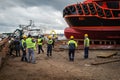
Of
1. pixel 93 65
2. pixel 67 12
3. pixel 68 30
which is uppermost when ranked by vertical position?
pixel 67 12

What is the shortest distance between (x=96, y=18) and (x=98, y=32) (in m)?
1.27

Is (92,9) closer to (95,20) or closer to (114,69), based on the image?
(95,20)

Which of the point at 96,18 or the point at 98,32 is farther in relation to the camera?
the point at 98,32

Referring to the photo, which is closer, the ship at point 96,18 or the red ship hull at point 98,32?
the ship at point 96,18

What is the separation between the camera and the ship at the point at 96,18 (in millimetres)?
20781

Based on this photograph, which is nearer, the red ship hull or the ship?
the ship

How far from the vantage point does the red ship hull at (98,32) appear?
21.0m

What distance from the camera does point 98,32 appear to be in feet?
70.0

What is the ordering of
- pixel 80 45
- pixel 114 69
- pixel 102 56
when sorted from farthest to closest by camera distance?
pixel 80 45 < pixel 102 56 < pixel 114 69

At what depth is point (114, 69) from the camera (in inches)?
491

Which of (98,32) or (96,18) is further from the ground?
(96,18)

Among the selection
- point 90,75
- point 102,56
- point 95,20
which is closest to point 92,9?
point 95,20

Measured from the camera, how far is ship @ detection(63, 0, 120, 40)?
68.2 ft

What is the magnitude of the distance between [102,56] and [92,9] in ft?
17.8
